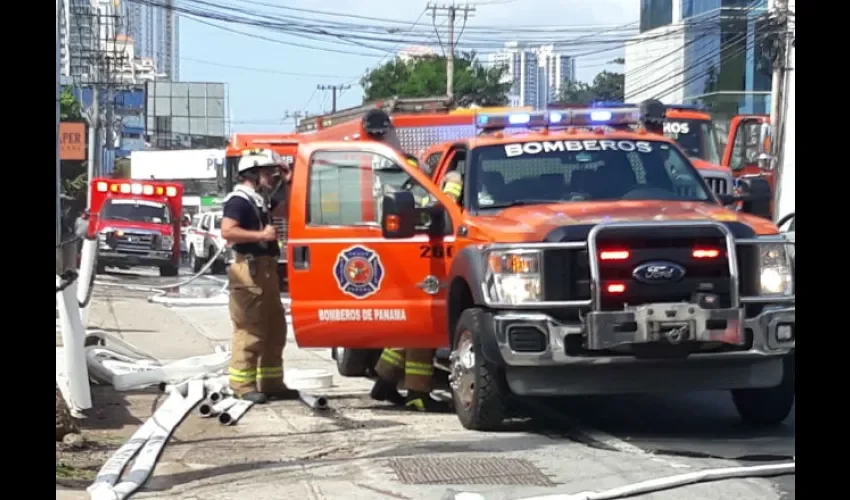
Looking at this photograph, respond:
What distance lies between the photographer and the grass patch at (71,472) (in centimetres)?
699

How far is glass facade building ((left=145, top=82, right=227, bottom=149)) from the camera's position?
79.8 meters

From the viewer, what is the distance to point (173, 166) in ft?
218

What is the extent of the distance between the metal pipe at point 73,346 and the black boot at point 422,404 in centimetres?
228

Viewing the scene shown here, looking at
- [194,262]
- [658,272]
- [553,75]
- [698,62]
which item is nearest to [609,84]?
[553,75]

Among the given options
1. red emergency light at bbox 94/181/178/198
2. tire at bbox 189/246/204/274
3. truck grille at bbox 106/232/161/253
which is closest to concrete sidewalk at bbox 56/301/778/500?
truck grille at bbox 106/232/161/253

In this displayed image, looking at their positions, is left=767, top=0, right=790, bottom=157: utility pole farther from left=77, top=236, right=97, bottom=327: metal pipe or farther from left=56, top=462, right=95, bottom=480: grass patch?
left=56, top=462, right=95, bottom=480: grass patch

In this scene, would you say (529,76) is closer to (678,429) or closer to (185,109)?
(185,109)

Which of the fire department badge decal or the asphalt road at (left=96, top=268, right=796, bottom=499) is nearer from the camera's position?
the asphalt road at (left=96, top=268, right=796, bottom=499)

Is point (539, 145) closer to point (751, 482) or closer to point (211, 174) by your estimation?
point (751, 482)

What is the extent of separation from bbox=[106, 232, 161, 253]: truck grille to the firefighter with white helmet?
83.5ft

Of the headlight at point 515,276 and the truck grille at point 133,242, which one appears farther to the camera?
the truck grille at point 133,242

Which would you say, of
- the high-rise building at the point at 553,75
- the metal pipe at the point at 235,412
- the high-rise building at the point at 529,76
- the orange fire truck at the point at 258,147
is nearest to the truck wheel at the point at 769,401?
the metal pipe at the point at 235,412

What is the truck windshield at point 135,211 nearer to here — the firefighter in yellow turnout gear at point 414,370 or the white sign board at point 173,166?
the firefighter in yellow turnout gear at point 414,370
